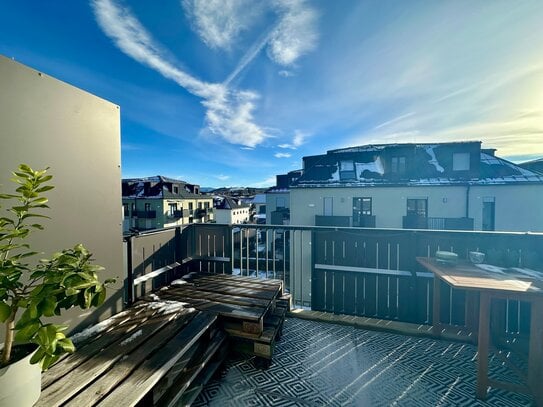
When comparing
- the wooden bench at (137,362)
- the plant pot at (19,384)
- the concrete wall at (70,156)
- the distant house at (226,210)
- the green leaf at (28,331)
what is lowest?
the distant house at (226,210)

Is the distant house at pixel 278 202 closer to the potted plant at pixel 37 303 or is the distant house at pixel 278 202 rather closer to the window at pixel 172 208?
the window at pixel 172 208

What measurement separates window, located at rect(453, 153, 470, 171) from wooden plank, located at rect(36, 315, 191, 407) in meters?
16.6

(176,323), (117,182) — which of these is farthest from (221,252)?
(117,182)

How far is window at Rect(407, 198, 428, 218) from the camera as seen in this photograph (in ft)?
38.8

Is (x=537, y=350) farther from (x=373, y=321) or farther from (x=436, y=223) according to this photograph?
(x=436, y=223)

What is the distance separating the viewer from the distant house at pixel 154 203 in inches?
846

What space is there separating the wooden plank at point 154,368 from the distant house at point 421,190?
11.9 m

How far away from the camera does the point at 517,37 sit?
303 centimetres

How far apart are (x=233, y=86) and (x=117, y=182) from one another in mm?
4755

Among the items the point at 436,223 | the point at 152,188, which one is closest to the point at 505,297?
the point at 436,223

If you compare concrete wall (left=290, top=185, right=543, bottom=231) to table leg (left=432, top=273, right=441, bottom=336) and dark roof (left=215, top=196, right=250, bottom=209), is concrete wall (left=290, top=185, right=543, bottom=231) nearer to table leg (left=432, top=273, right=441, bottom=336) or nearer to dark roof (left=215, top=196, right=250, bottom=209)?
table leg (left=432, top=273, right=441, bottom=336)

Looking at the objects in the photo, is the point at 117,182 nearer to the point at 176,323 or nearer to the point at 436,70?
the point at 176,323

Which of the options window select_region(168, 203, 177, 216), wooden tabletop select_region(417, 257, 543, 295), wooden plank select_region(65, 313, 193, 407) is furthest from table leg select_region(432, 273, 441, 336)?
window select_region(168, 203, 177, 216)

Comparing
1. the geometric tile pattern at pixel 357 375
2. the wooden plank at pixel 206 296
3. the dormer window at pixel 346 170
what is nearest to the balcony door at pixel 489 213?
the dormer window at pixel 346 170
